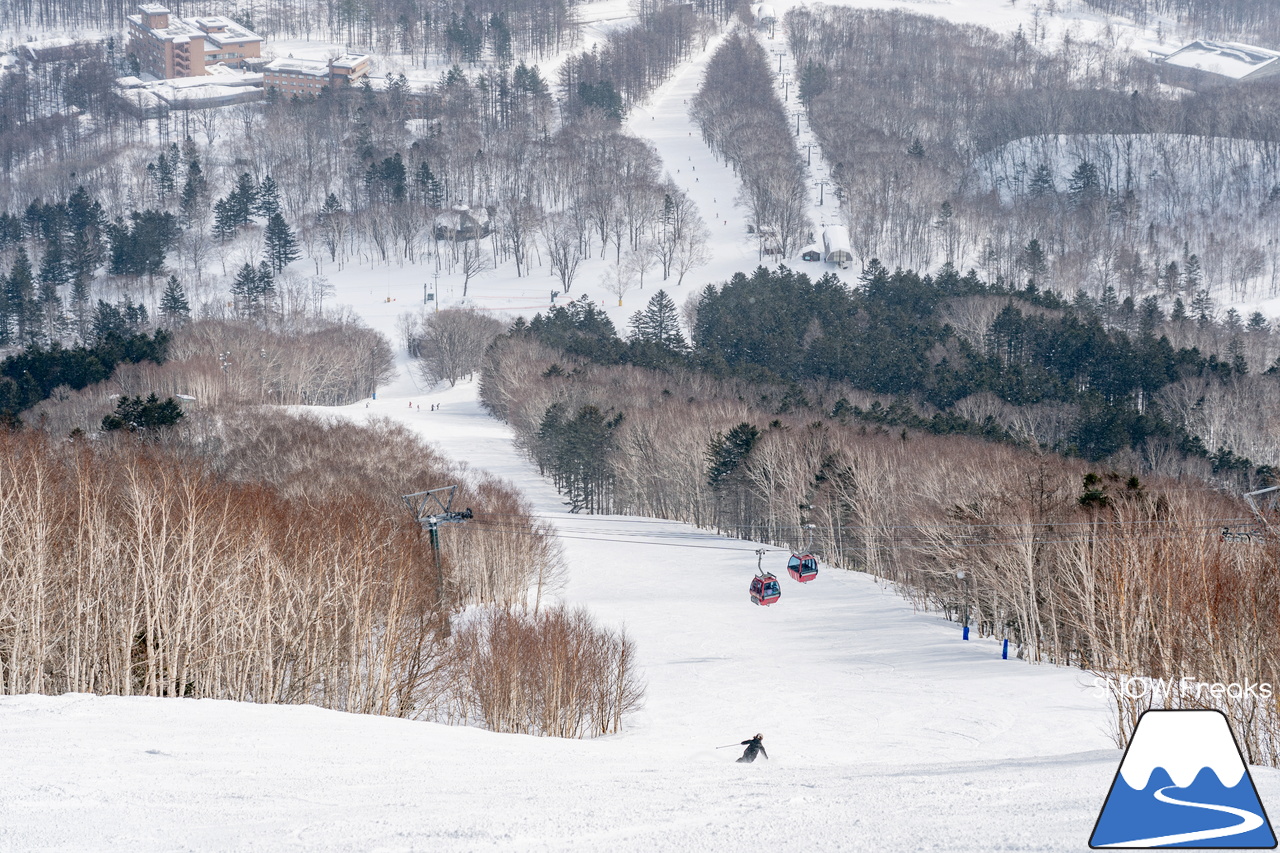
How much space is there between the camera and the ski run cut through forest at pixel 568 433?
16.1 metres

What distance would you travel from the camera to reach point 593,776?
1723cm

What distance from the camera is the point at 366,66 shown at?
19800cm

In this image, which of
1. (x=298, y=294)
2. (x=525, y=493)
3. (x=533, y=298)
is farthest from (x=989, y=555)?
(x=298, y=294)

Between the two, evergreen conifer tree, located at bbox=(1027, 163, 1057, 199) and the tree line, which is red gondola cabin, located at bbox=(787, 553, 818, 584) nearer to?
the tree line

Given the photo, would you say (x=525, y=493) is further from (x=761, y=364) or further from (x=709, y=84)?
(x=709, y=84)

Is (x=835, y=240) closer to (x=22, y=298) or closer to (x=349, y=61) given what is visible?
(x=22, y=298)

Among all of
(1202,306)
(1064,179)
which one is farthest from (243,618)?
(1064,179)


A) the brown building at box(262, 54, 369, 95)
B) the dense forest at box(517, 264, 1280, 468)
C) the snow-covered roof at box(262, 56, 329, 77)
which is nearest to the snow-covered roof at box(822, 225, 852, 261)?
the dense forest at box(517, 264, 1280, 468)

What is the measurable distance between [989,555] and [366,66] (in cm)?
17900

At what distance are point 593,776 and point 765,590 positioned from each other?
31676 millimetres

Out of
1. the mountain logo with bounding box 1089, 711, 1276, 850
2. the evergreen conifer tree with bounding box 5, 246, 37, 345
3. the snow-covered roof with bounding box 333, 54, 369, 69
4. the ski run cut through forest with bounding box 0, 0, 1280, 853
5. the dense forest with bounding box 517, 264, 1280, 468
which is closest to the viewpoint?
the mountain logo with bounding box 1089, 711, 1276, 850

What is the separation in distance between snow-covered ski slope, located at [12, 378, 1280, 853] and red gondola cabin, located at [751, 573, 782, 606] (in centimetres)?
1104

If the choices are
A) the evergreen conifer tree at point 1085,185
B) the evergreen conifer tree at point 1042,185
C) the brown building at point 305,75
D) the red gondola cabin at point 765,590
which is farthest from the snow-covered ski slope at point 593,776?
the brown building at point 305,75

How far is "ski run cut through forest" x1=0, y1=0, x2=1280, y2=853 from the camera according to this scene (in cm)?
1611
